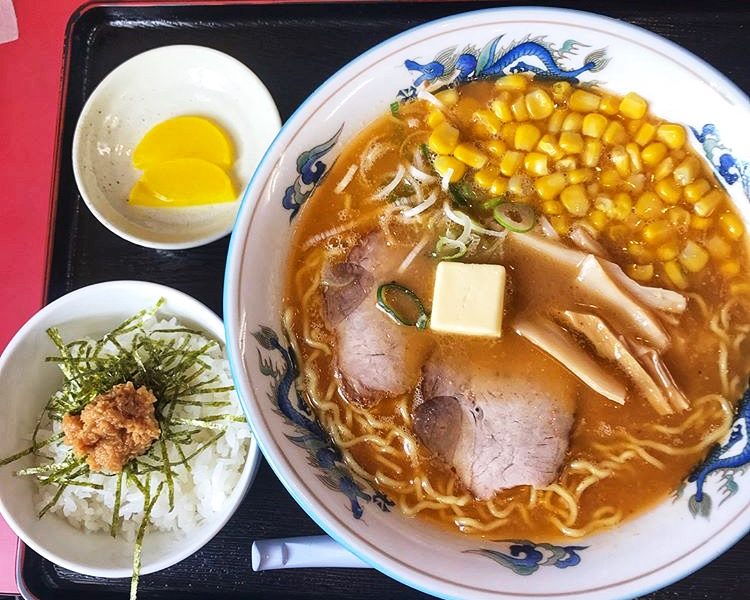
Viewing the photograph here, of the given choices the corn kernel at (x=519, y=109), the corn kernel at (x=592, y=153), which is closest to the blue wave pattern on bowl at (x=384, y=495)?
the corn kernel at (x=519, y=109)

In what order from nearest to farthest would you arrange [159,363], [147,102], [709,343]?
1. [709,343]
2. [159,363]
3. [147,102]

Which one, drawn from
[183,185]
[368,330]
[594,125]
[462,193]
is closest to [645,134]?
[594,125]

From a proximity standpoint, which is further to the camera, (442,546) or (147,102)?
(147,102)

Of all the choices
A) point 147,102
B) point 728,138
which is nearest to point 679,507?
point 728,138

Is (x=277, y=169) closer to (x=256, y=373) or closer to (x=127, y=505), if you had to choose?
(x=256, y=373)

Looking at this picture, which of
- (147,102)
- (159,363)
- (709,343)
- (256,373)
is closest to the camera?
(256,373)

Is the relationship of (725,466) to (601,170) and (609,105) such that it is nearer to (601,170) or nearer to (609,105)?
(601,170)
